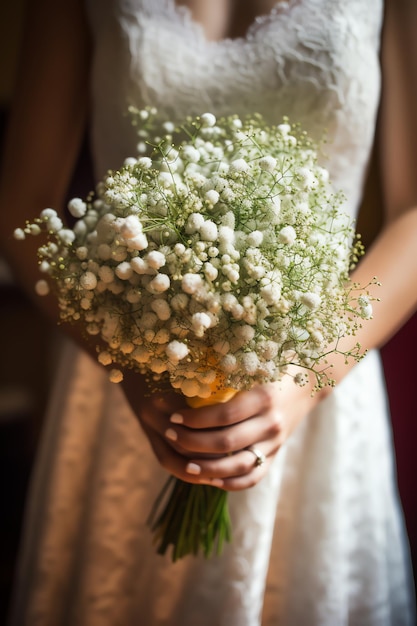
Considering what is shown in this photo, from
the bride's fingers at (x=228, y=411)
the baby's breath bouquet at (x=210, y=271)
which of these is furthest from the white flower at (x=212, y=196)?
the bride's fingers at (x=228, y=411)

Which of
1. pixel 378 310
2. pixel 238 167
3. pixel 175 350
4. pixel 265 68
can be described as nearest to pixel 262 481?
pixel 378 310

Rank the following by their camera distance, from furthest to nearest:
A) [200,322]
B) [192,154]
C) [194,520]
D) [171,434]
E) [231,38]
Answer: [231,38] → [194,520] → [171,434] → [192,154] → [200,322]

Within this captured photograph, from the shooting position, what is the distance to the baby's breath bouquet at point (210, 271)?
1.94 feet

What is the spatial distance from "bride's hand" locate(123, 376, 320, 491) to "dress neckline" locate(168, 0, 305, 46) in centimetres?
60

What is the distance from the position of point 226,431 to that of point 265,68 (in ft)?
2.02

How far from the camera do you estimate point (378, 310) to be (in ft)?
2.97

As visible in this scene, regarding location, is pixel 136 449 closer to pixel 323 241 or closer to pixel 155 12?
pixel 323 241

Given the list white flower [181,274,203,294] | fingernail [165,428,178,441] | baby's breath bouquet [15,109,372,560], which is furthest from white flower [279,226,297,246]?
fingernail [165,428,178,441]

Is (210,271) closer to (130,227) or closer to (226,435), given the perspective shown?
(130,227)

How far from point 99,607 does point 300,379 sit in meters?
0.70

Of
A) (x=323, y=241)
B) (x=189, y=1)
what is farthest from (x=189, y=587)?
(x=189, y=1)

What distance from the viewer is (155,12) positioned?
100 centimetres

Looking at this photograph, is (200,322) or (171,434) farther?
(171,434)

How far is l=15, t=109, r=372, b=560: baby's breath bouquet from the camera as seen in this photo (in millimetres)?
590
